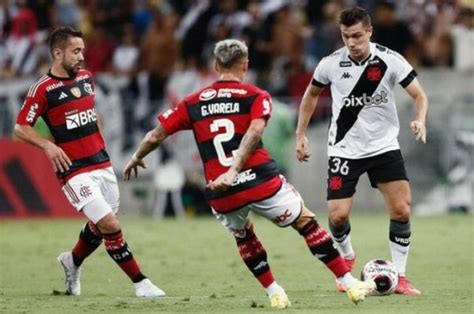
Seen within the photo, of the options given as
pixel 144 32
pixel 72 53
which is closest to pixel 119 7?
pixel 144 32

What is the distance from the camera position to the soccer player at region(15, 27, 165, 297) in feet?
44.3

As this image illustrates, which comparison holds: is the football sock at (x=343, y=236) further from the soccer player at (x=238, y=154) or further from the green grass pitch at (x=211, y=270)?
the soccer player at (x=238, y=154)

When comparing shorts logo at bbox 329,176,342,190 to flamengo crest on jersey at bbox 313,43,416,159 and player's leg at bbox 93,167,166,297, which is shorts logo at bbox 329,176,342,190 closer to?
flamengo crest on jersey at bbox 313,43,416,159

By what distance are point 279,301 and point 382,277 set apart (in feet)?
5.27

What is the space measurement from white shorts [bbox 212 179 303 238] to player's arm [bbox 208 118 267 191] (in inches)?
15.9

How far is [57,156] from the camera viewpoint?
43.6 feet

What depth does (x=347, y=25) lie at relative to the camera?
528 inches

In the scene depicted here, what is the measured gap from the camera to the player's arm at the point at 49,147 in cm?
1329

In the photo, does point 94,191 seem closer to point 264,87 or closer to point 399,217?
point 399,217

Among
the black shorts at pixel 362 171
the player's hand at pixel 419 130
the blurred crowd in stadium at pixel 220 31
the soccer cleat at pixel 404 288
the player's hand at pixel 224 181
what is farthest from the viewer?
the blurred crowd in stadium at pixel 220 31

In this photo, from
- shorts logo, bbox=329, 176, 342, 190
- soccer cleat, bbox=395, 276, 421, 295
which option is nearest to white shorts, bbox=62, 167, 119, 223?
shorts logo, bbox=329, 176, 342, 190

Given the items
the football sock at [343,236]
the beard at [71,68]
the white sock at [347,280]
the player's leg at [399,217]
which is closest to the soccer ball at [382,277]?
the player's leg at [399,217]

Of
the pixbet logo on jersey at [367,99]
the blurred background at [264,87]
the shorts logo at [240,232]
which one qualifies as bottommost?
the blurred background at [264,87]

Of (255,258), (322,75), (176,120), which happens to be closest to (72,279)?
(255,258)
